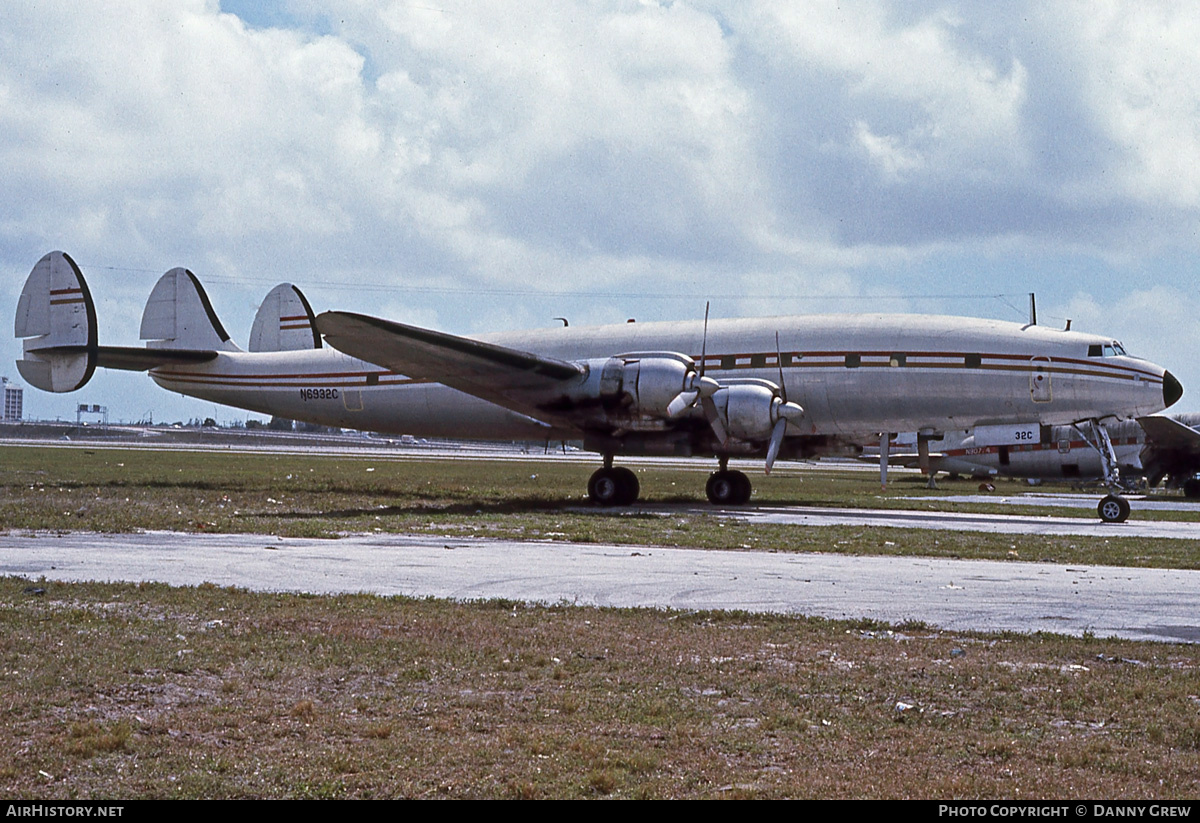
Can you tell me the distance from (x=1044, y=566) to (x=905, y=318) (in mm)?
12464

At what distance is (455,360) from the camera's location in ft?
81.3

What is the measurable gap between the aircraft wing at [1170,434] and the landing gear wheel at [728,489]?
20.7m

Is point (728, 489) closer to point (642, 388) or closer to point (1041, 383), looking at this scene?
point (642, 388)

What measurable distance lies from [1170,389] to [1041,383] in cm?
284

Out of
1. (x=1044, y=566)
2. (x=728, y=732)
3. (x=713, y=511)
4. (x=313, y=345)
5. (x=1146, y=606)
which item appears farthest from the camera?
(x=313, y=345)

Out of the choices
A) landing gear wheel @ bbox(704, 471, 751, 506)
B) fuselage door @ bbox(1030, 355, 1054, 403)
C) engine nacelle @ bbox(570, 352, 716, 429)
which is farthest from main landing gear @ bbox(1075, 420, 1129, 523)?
engine nacelle @ bbox(570, 352, 716, 429)

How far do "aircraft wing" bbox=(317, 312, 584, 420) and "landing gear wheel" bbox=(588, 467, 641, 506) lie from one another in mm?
2119

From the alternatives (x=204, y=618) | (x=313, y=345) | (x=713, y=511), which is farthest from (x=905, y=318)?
(x=204, y=618)

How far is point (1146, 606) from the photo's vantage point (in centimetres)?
1098

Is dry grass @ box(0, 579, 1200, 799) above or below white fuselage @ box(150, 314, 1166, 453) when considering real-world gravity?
below

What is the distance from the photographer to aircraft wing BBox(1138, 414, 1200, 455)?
1599 inches

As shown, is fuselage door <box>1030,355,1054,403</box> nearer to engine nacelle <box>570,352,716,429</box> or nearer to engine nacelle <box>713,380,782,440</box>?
engine nacelle <box>713,380,782,440</box>

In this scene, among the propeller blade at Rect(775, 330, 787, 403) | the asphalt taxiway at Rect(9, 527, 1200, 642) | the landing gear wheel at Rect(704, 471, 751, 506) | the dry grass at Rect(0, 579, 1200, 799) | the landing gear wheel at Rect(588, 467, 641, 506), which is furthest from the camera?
the landing gear wheel at Rect(704, 471, 751, 506)
